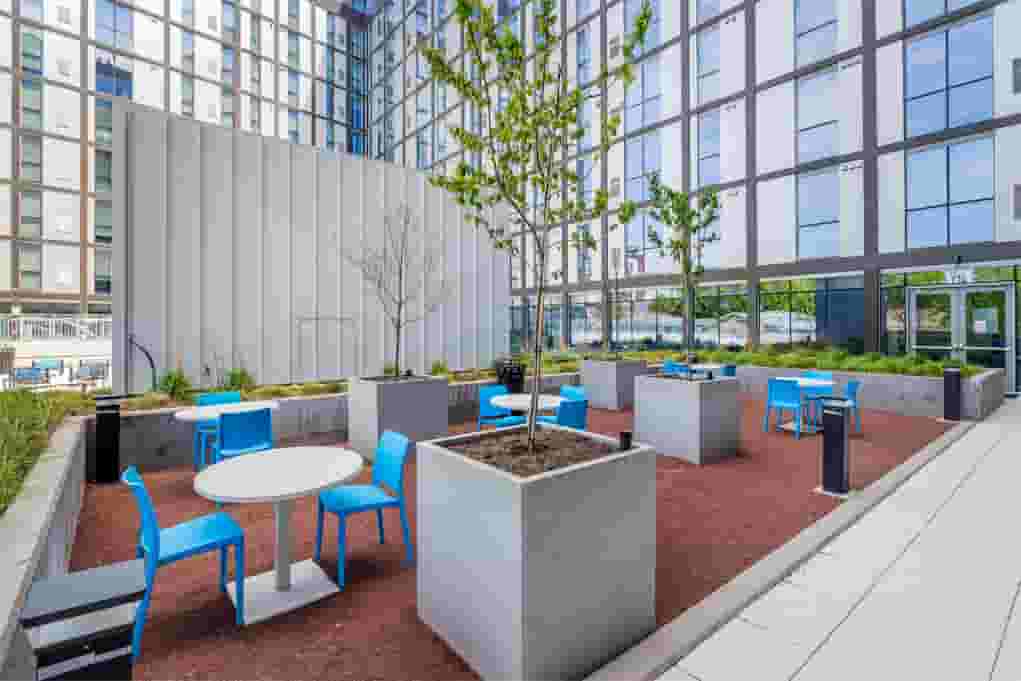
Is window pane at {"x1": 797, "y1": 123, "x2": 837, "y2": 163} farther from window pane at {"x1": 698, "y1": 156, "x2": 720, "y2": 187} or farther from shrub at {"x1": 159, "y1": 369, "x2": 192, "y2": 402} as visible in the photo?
shrub at {"x1": 159, "y1": 369, "x2": 192, "y2": 402}

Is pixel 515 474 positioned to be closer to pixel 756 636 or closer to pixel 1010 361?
pixel 756 636

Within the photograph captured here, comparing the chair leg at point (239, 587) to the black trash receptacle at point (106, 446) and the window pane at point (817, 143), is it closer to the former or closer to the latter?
the black trash receptacle at point (106, 446)

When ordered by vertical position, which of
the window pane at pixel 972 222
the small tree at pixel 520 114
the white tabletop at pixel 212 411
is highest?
the window pane at pixel 972 222

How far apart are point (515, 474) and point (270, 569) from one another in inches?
94.1

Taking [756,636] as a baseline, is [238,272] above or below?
above

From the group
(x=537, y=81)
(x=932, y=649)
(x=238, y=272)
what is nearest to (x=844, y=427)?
(x=932, y=649)

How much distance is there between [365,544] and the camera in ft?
13.1

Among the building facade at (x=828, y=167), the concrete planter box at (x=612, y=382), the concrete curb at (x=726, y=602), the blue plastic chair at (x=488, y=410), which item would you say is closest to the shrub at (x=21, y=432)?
the concrete curb at (x=726, y=602)

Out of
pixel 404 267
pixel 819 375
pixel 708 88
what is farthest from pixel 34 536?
pixel 708 88

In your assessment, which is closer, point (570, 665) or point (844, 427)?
point (570, 665)

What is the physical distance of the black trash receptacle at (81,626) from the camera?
1.27 m

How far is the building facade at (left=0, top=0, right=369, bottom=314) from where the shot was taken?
27.6 metres

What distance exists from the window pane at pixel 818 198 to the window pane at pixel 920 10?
165 inches

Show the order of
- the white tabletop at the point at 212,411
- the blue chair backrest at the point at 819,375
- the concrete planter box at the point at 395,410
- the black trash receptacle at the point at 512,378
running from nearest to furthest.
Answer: the white tabletop at the point at 212,411 → the concrete planter box at the point at 395,410 → the black trash receptacle at the point at 512,378 → the blue chair backrest at the point at 819,375
